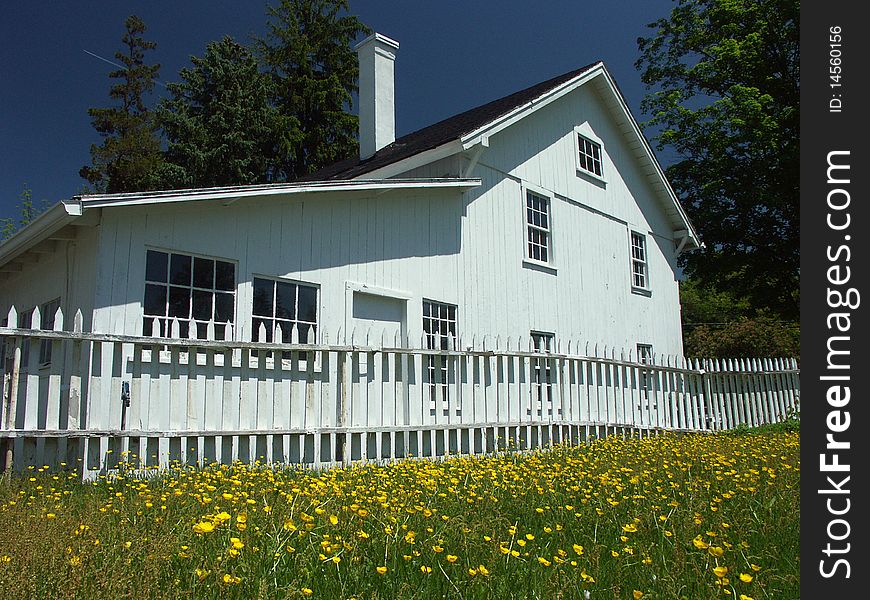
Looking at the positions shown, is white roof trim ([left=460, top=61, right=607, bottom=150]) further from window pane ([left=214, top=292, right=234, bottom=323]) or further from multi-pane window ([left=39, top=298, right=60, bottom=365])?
multi-pane window ([left=39, top=298, right=60, bottom=365])

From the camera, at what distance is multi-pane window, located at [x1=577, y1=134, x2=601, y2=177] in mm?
16766

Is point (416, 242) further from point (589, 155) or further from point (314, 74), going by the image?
point (314, 74)

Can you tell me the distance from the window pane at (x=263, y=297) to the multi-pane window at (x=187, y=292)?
1.19 ft

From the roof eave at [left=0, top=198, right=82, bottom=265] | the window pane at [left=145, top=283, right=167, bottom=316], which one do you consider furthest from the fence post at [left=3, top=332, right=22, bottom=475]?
the window pane at [left=145, top=283, right=167, bottom=316]

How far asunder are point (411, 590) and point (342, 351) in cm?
558

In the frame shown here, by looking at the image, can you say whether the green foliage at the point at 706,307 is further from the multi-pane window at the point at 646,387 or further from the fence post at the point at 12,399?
the fence post at the point at 12,399

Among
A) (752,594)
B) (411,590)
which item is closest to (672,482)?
(752,594)

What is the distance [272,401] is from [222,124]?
24181 mm

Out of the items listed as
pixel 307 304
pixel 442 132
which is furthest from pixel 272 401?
pixel 442 132

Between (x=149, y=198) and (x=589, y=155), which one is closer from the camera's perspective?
(x=149, y=198)

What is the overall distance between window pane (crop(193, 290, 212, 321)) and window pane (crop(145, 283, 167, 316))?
1.31ft

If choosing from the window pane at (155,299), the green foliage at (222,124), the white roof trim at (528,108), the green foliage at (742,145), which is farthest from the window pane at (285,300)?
the green foliage at (222,124)

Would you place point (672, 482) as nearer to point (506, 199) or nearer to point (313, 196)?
point (313, 196)

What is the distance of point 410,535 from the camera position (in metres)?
3.81
